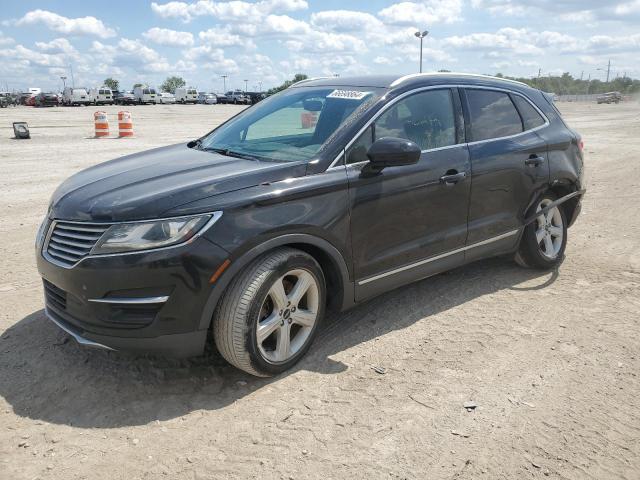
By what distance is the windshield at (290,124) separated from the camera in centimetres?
379

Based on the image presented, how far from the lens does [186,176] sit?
3355 mm

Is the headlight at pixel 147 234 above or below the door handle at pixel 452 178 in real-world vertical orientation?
below

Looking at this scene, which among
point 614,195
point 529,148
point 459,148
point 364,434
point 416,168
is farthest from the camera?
point 614,195

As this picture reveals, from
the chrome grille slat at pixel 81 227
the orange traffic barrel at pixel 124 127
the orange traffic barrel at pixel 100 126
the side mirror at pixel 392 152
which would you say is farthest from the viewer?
the orange traffic barrel at pixel 124 127

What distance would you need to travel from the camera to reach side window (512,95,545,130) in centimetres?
497

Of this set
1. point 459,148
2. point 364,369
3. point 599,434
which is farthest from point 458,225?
point 599,434

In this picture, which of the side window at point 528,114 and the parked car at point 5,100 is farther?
the parked car at point 5,100

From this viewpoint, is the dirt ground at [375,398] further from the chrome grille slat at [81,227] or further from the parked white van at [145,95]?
the parked white van at [145,95]

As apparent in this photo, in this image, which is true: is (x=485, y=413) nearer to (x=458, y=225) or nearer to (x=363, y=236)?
(x=363, y=236)

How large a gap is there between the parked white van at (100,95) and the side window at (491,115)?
59541 mm

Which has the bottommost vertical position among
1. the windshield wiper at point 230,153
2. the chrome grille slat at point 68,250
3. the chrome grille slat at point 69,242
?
the chrome grille slat at point 68,250

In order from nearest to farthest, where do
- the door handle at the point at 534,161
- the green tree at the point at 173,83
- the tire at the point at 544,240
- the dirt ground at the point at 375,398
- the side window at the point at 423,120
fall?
1. the dirt ground at the point at 375,398
2. the side window at the point at 423,120
3. the door handle at the point at 534,161
4. the tire at the point at 544,240
5. the green tree at the point at 173,83

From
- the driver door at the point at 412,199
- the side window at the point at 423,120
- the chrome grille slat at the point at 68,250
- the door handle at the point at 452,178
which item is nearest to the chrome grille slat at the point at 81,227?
the chrome grille slat at the point at 68,250

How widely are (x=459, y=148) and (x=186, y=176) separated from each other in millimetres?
2110
